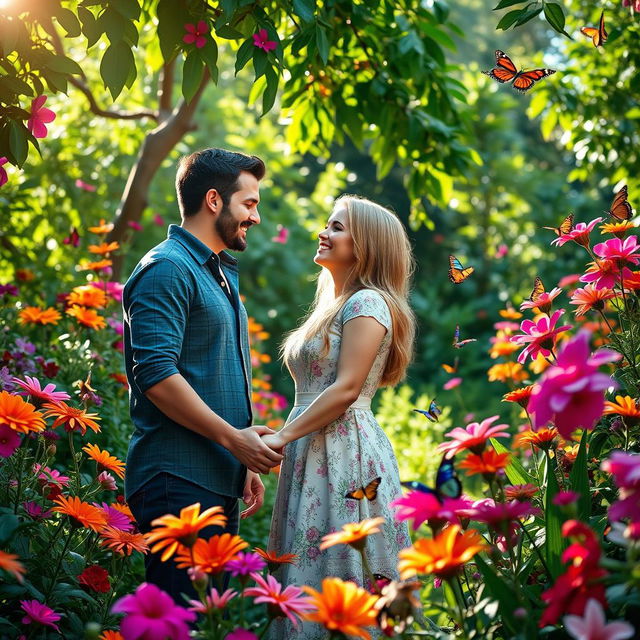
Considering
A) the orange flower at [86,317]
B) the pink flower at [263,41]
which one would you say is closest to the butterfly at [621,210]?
the pink flower at [263,41]

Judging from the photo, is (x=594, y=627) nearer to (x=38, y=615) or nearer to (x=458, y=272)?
(x=38, y=615)

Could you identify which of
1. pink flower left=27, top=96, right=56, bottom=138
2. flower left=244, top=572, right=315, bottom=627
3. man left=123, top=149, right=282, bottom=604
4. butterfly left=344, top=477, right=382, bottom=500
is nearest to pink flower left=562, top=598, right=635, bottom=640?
flower left=244, top=572, right=315, bottom=627

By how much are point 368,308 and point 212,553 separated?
115cm

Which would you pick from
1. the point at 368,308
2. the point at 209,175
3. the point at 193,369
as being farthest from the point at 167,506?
the point at 209,175

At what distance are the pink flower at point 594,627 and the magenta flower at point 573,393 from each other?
0.74ft

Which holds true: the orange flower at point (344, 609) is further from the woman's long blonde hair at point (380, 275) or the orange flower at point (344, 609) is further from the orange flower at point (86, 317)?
the orange flower at point (86, 317)

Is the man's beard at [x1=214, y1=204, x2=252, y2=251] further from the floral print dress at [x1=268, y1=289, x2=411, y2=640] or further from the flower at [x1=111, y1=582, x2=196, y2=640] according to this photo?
the flower at [x1=111, y1=582, x2=196, y2=640]

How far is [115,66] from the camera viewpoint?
184cm

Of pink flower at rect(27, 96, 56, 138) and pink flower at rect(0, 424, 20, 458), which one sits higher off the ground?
pink flower at rect(27, 96, 56, 138)

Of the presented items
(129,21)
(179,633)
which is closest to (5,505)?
(179,633)

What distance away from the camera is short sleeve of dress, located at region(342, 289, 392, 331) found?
225 cm

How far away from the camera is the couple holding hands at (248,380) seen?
1.97 meters

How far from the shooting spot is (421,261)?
1258cm

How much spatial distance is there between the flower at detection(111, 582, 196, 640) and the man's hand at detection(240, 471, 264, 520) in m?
1.11
